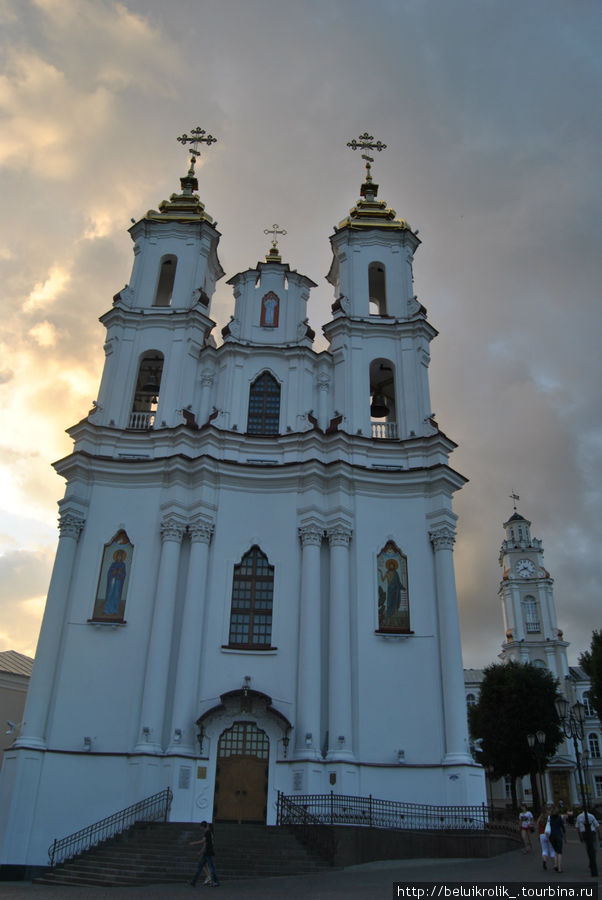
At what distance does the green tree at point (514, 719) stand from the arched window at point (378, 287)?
2374 cm

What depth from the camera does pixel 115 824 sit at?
60.3 feet

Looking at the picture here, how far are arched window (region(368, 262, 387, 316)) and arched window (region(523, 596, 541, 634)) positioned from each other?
43996 millimetres

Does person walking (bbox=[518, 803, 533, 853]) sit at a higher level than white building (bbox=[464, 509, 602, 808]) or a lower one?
lower

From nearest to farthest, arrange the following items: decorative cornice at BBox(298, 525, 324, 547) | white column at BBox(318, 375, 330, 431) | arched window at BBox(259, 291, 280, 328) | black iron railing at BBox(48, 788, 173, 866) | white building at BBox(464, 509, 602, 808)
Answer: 1. black iron railing at BBox(48, 788, 173, 866)
2. decorative cornice at BBox(298, 525, 324, 547)
3. white column at BBox(318, 375, 330, 431)
4. arched window at BBox(259, 291, 280, 328)
5. white building at BBox(464, 509, 602, 808)

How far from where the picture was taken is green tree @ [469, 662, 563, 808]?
127 ft

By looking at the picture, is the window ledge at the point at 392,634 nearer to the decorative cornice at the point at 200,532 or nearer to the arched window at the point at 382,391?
the decorative cornice at the point at 200,532

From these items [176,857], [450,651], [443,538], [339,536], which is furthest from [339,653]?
[176,857]

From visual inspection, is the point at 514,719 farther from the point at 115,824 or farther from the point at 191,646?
the point at 115,824

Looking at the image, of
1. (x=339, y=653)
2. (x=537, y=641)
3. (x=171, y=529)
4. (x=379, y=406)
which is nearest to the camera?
(x=339, y=653)

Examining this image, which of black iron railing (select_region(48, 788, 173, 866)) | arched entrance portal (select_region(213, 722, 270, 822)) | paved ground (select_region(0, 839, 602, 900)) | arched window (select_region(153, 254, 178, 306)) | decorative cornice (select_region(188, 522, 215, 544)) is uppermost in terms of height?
arched window (select_region(153, 254, 178, 306))

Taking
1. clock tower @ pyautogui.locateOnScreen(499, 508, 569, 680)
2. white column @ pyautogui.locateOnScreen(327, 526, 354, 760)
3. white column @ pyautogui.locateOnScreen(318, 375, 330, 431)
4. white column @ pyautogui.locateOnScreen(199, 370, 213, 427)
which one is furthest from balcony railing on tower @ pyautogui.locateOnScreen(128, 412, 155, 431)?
clock tower @ pyautogui.locateOnScreen(499, 508, 569, 680)

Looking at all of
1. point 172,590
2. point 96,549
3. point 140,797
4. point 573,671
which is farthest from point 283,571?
point 573,671

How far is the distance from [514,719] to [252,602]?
24159 mm

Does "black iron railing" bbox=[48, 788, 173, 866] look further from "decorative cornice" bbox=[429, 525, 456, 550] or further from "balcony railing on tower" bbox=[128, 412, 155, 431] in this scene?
"balcony railing on tower" bbox=[128, 412, 155, 431]
